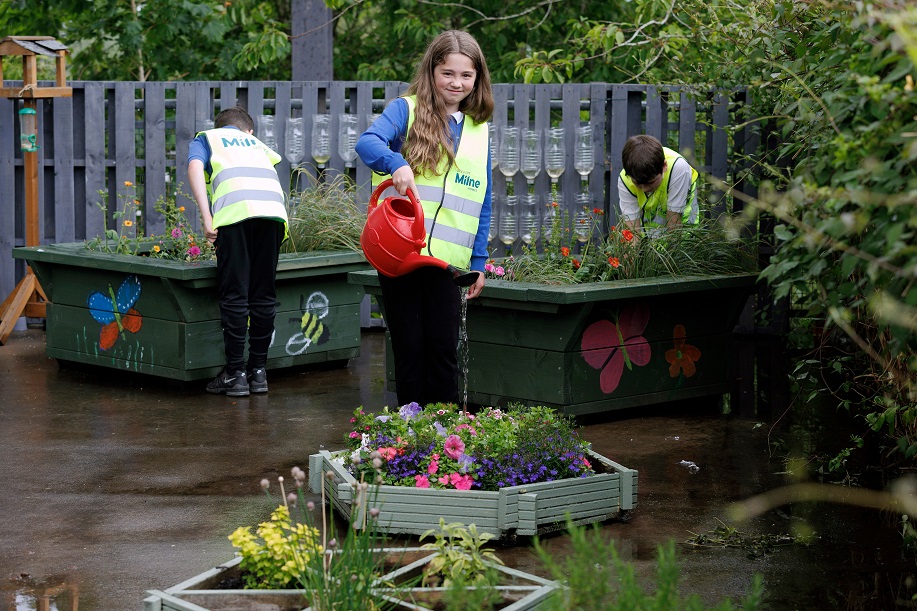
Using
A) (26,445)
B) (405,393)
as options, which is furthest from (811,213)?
(26,445)

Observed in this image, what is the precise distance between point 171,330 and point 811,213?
4889 mm

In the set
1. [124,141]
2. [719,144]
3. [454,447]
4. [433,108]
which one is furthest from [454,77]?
[124,141]

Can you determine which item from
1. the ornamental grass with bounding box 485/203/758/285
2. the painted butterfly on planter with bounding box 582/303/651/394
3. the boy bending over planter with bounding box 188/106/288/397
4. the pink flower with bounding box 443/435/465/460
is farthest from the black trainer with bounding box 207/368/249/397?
the pink flower with bounding box 443/435/465/460

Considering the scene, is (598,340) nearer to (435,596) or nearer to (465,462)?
(465,462)

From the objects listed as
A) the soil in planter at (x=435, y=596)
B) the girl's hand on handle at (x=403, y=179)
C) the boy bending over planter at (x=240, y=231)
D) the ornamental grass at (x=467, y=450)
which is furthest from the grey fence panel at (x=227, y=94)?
the soil in planter at (x=435, y=596)

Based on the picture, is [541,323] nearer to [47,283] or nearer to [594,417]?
[594,417]

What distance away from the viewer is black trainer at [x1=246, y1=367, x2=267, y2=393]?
24.2ft

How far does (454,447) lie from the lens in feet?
14.9

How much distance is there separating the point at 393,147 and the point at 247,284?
2.27 m

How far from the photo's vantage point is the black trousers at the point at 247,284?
7.04m

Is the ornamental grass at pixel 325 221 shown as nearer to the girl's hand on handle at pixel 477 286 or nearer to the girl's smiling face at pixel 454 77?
the girl's hand on handle at pixel 477 286

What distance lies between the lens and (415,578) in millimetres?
3461

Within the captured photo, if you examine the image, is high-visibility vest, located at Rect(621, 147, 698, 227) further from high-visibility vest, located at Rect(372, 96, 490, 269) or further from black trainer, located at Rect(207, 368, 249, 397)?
black trainer, located at Rect(207, 368, 249, 397)

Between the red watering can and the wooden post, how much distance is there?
16.0 feet
